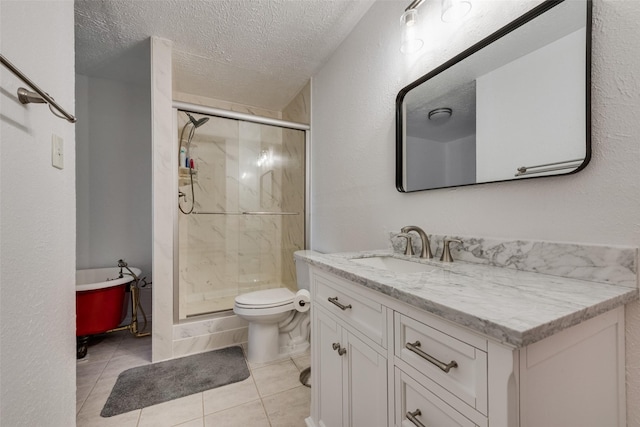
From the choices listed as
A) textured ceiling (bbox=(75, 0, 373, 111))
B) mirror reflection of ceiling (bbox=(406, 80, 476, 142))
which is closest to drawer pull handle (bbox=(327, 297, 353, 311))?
mirror reflection of ceiling (bbox=(406, 80, 476, 142))

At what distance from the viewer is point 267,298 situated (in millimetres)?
1918

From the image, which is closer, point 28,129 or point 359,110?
point 28,129

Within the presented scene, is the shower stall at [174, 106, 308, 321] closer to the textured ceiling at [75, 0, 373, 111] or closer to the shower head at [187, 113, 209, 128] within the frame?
the shower head at [187, 113, 209, 128]

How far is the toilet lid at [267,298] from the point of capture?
1.83 m

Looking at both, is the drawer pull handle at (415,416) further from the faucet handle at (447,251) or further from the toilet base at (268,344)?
the toilet base at (268,344)

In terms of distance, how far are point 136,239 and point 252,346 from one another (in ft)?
5.33

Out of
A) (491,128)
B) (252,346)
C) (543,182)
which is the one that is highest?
(491,128)

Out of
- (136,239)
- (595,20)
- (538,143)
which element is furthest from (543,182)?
(136,239)

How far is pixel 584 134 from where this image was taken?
2.55 ft

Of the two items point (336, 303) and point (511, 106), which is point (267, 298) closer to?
point (336, 303)

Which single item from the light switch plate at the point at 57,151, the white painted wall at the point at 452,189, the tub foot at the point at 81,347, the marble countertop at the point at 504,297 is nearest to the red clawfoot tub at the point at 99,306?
the tub foot at the point at 81,347

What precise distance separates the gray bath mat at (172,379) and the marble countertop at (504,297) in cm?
135

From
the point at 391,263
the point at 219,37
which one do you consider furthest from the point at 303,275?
the point at 219,37

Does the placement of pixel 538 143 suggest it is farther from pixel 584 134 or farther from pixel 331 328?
pixel 331 328
